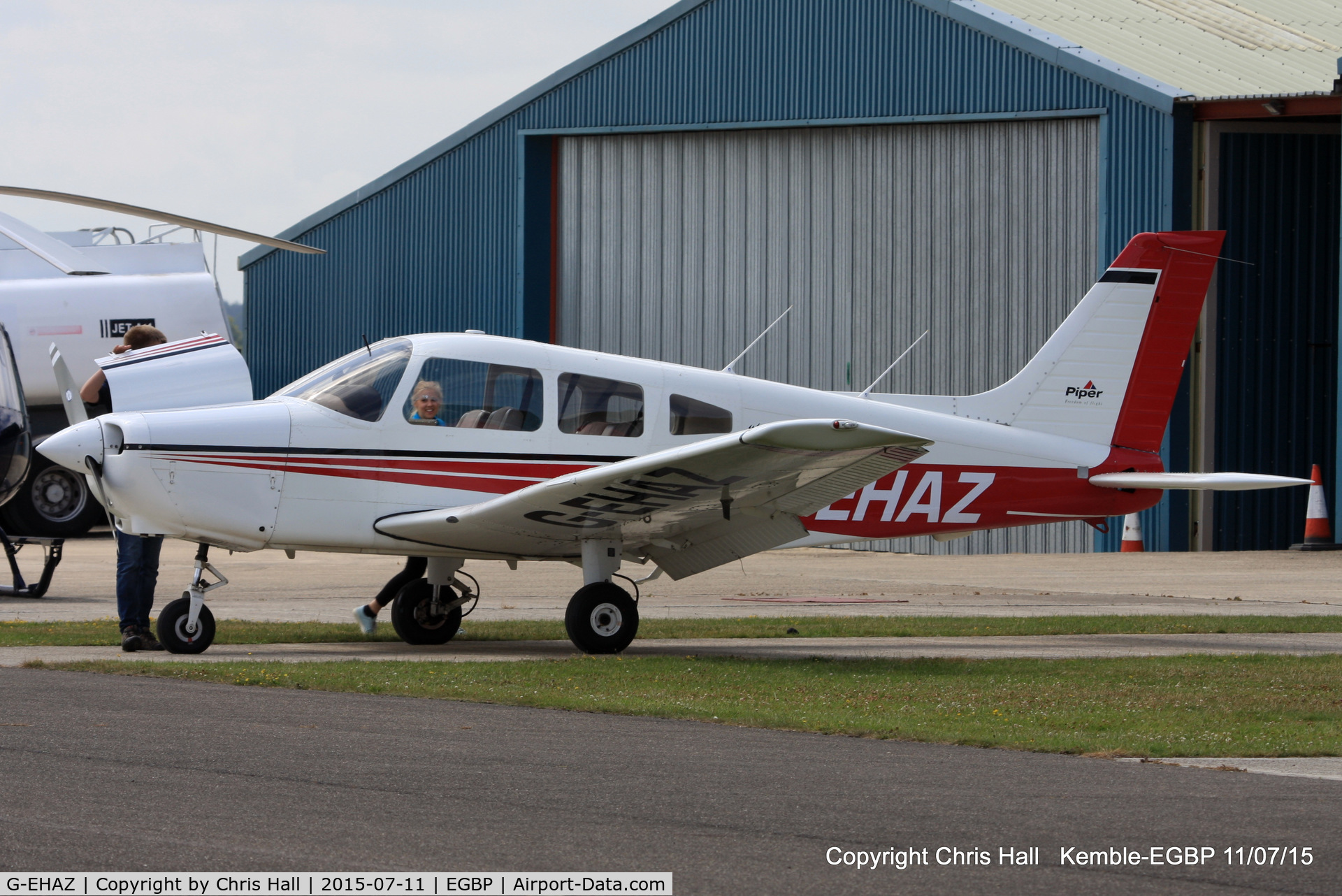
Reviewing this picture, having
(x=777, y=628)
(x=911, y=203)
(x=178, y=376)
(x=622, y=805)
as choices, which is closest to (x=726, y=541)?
(x=777, y=628)

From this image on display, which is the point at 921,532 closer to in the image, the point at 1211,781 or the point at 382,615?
the point at 382,615

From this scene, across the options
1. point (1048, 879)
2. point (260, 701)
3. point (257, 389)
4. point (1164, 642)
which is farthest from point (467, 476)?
point (257, 389)

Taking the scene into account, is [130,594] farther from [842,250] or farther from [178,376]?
[842,250]

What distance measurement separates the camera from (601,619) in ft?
35.5

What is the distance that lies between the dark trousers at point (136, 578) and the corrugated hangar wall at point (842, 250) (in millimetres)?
14547

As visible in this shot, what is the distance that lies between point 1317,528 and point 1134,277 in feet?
34.3

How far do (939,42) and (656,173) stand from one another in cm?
547

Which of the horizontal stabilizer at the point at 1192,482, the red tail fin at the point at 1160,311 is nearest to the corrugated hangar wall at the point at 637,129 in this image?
the red tail fin at the point at 1160,311

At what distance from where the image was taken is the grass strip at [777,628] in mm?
11828

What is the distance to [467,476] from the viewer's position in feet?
36.4

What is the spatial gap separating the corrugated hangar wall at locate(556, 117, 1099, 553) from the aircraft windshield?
13.6 meters

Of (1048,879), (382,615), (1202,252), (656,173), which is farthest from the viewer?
(656,173)

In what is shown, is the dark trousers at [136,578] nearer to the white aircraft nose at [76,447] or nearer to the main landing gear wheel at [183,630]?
the main landing gear wheel at [183,630]

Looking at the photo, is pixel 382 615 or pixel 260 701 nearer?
pixel 260 701
